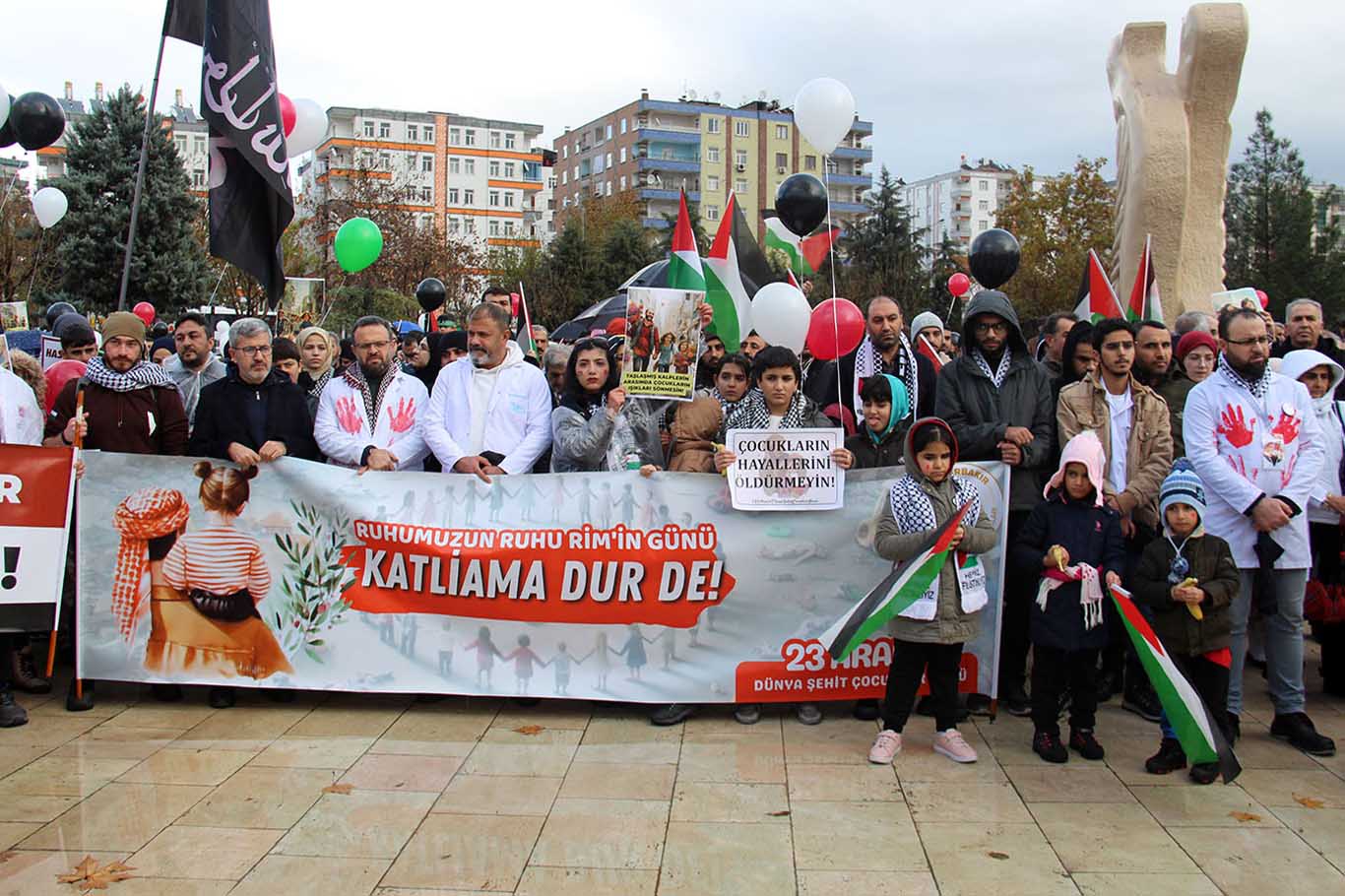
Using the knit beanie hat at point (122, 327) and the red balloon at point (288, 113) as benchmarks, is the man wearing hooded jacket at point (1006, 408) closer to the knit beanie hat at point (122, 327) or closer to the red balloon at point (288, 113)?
the knit beanie hat at point (122, 327)

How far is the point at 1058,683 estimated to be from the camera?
204 inches

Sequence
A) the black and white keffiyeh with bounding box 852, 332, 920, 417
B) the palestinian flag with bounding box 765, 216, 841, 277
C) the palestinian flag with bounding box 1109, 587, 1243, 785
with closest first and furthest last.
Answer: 1. the palestinian flag with bounding box 1109, 587, 1243, 785
2. the black and white keffiyeh with bounding box 852, 332, 920, 417
3. the palestinian flag with bounding box 765, 216, 841, 277

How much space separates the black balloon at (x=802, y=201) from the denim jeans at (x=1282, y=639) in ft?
12.2

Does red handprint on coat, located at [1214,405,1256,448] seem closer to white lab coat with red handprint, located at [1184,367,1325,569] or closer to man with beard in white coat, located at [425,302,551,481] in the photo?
white lab coat with red handprint, located at [1184,367,1325,569]

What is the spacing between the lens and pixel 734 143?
109000 mm

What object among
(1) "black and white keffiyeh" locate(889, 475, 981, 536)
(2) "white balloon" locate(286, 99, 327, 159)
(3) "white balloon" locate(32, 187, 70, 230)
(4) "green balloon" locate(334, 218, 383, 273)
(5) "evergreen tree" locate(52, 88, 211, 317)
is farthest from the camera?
(5) "evergreen tree" locate(52, 88, 211, 317)

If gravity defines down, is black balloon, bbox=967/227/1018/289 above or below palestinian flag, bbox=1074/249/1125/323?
above

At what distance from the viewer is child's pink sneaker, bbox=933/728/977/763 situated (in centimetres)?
511

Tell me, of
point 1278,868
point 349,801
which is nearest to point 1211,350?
point 1278,868

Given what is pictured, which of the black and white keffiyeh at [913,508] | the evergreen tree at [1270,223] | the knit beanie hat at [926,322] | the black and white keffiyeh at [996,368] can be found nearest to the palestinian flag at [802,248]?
the knit beanie hat at [926,322]

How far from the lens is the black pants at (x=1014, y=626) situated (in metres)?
5.91

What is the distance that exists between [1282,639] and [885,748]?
2075 millimetres

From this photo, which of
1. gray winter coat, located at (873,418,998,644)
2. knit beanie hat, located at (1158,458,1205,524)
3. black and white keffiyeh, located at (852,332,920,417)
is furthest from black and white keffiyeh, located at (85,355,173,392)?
knit beanie hat, located at (1158,458,1205,524)

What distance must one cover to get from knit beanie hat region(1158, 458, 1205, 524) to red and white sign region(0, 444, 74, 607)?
5.38 meters
